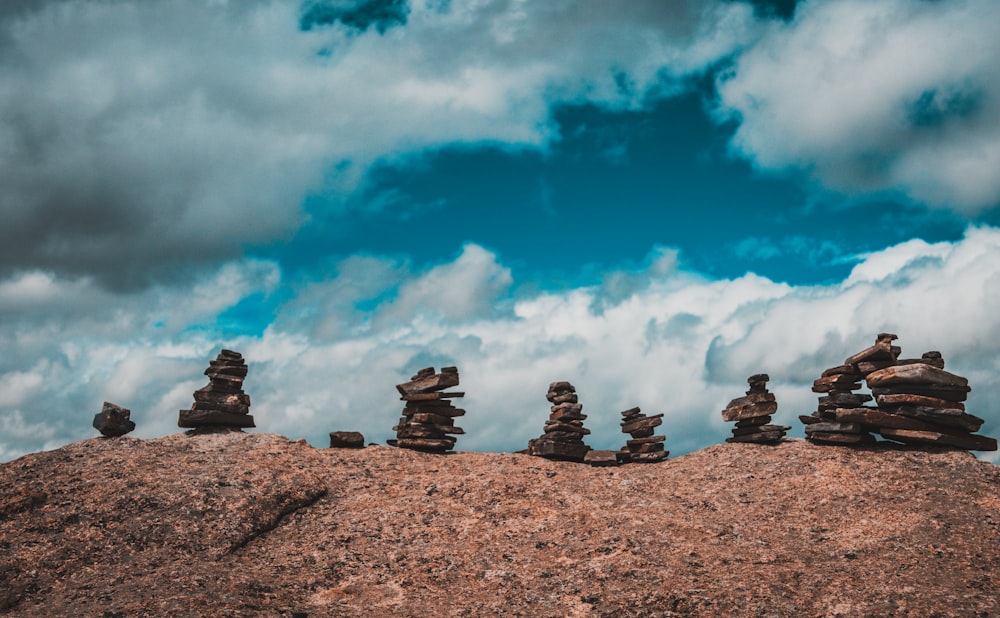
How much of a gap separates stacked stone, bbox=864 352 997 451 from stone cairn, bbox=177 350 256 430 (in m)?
20.7

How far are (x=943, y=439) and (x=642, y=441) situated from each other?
9.12m

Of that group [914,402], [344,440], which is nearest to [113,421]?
[344,440]

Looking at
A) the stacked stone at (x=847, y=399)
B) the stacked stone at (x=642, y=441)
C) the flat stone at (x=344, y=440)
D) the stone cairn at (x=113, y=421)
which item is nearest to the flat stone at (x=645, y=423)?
the stacked stone at (x=642, y=441)

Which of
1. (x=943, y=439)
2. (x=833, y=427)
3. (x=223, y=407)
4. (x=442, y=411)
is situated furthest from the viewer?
(x=442, y=411)

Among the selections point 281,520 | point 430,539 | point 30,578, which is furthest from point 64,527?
point 430,539

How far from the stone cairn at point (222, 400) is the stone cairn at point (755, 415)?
661 inches

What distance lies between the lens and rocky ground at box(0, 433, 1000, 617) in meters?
14.5

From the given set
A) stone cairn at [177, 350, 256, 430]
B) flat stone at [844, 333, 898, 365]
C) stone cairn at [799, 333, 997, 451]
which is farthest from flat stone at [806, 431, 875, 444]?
stone cairn at [177, 350, 256, 430]

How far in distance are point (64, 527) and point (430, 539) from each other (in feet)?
29.2

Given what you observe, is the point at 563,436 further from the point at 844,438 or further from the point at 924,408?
the point at 924,408

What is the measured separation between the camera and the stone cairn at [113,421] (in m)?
23.3

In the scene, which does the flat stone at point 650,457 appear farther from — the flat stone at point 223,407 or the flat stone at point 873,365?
the flat stone at point 223,407

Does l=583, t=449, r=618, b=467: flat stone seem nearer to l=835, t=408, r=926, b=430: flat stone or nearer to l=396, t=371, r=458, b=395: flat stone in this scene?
l=396, t=371, r=458, b=395: flat stone

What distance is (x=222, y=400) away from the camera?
24.6 meters
